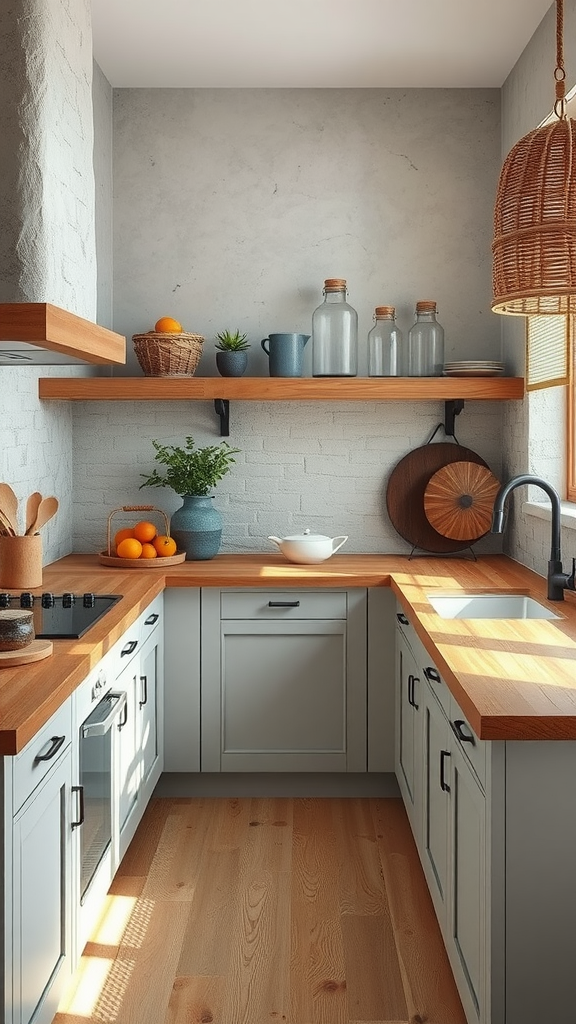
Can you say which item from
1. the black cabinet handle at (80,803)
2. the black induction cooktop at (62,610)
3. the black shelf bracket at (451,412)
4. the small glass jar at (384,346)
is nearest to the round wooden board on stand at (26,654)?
the black induction cooktop at (62,610)

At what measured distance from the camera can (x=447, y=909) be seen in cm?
242

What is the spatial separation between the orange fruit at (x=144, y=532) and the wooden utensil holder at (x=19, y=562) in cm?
67

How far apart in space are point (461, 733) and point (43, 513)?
1737 mm

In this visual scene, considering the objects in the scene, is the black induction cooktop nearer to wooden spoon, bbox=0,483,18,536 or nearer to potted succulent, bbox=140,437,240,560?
wooden spoon, bbox=0,483,18,536

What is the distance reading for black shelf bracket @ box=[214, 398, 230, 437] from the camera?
4180 mm

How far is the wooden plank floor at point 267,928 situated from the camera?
2.43 meters

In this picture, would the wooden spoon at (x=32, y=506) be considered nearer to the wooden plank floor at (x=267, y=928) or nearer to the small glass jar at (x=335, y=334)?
the wooden plank floor at (x=267, y=928)

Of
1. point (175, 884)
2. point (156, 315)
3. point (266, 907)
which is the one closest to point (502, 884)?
point (266, 907)

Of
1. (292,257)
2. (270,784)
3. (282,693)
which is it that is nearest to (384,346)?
(292,257)

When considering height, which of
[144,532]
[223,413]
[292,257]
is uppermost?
[292,257]

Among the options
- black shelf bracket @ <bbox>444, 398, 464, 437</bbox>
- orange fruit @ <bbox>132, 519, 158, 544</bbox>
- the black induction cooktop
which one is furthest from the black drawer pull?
black shelf bracket @ <bbox>444, 398, 464, 437</bbox>

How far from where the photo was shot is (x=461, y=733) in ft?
7.10

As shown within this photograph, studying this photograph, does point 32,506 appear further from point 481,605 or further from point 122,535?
point 481,605

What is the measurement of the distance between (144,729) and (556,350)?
6.28 ft
